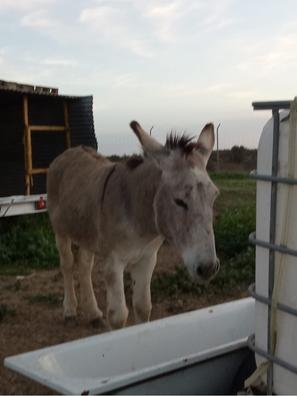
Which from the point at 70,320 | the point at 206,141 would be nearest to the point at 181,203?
the point at 206,141

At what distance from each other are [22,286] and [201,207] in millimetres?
4058

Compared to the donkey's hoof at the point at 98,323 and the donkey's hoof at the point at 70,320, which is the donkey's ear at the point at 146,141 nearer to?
the donkey's hoof at the point at 98,323

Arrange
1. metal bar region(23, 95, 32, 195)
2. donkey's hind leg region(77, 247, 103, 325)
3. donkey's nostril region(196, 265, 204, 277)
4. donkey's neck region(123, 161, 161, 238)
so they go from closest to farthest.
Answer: donkey's nostril region(196, 265, 204, 277)
donkey's neck region(123, 161, 161, 238)
donkey's hind leg region(77, 247, 103, 325)
metal bar region(23, 95, 32, 195)

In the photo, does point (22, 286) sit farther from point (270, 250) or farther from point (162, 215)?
point (270, 250)

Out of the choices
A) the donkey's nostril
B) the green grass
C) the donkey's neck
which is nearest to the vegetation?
the green grass

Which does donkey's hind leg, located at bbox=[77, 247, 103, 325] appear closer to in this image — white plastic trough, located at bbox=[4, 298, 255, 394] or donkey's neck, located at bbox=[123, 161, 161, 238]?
donkey's neck, located at bbox=[123, 161, 161, 238]

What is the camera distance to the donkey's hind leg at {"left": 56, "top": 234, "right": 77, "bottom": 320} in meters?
5.84

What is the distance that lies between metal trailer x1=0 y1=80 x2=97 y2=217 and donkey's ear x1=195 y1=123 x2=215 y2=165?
20.0ft

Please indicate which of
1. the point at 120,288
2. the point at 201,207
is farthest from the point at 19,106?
the point at 201,207

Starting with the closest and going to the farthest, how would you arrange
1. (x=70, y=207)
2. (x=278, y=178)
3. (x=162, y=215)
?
(x=278, y=178), (x=162, y=215), (x=70, y=207)

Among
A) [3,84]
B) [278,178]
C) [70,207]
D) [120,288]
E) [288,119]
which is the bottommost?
[120,288]

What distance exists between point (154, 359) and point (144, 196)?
1.24 meters

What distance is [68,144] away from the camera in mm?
10570

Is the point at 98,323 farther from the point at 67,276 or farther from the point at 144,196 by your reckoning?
the point at 144,196
